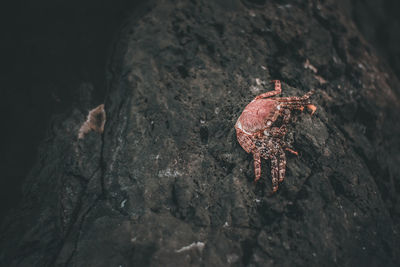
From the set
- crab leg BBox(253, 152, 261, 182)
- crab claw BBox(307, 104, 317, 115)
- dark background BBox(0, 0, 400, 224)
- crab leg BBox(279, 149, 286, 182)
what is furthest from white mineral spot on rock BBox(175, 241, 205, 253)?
dark background BBox(0, 0, 400, 224)

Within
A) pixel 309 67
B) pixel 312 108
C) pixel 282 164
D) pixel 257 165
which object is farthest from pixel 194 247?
pixel 309 67

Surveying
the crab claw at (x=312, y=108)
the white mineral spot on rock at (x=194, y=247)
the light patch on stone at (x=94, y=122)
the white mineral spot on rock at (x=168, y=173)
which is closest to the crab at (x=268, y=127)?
the crab claw at (x=312, y=108)

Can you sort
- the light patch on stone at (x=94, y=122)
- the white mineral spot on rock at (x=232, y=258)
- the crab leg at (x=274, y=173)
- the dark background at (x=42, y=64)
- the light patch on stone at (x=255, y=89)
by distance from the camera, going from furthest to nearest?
1. the dark background at (x=42, y=64)
2. the light patch on stone at (x=94, y=122)
3. the light patch on stone at (x=255, y=89)
4. the crab leg at (x=274, y=173)
5. the white mineral spot on rock at (x=232, y=258)

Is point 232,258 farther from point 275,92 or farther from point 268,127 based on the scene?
point 275,92

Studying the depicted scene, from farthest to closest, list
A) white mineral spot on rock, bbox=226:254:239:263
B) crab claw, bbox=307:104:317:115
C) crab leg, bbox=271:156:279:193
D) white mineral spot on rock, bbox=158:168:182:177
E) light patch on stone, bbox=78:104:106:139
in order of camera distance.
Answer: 1. light patch on stone, bbox=78:104:106:139
2. crab claw, bbox=307:104:317:115
3. white mineral spot on rock, bbox=158:168:182:177
4. crab leg, bbox=271:156:279:193
5. white mineral spot on rock, bbox=226:254:239:263

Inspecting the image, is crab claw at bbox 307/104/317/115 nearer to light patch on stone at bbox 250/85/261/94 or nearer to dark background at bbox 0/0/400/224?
light patch on stone at bbox 250/85/261/94

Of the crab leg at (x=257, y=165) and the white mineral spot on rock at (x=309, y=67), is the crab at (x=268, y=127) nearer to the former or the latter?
the crab leg at (x=257, y=165)
